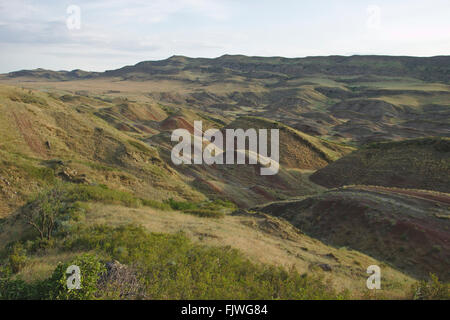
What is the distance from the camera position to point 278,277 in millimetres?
9938

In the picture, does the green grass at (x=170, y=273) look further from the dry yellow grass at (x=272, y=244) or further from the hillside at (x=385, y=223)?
the hillside at (x=385, y=223)

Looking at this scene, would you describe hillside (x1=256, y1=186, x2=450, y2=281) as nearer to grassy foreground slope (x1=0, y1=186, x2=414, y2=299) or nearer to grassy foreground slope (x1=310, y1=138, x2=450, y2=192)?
grassy foreground slope (x1=0, y1=186, x2=414, y2=299)

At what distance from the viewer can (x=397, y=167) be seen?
125ft

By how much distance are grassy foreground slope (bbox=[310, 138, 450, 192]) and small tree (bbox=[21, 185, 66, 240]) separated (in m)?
34.8

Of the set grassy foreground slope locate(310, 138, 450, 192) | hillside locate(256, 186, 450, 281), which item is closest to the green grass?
hillside locate(256, 186, 450, 281)

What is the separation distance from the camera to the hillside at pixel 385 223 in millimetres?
17047

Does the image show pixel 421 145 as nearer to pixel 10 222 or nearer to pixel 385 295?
pixel 385 295

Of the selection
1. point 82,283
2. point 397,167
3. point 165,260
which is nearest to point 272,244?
point 165,260

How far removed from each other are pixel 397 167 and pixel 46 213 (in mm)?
38001

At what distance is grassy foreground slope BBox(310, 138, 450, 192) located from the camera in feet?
115

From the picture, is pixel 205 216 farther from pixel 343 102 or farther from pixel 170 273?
pixel 343 102

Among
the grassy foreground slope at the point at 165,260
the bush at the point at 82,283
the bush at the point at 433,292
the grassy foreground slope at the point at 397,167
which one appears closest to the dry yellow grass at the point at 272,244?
the grassy foreground slope at the point at 165,260
